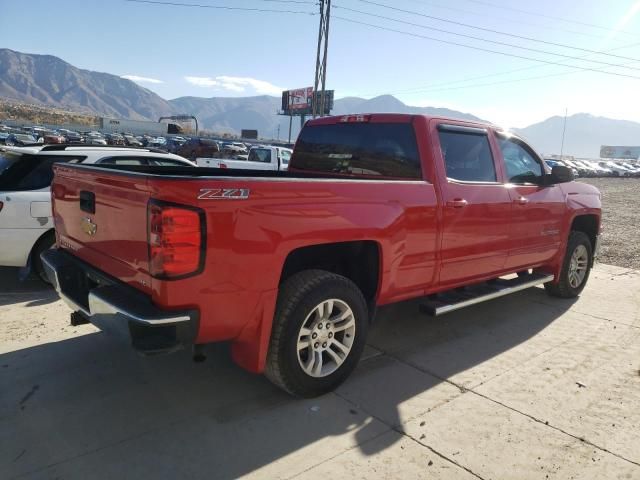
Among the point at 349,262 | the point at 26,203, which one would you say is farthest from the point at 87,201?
the point at 26,203

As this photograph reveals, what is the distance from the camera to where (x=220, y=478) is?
Answer: 2498 millimetres

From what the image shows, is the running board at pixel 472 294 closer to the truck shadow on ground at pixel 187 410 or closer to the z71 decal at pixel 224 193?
the truck shadow on ground at pixel 187 410

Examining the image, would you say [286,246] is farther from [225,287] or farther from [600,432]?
[600,432]

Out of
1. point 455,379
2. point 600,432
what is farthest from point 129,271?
point 600,432

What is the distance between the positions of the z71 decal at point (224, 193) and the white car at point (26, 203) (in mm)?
3668

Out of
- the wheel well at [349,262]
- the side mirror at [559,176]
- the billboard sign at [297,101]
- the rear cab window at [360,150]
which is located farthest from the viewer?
the billboard sign at [297,101]

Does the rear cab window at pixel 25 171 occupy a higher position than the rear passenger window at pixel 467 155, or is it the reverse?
the rear passenger window at pixel 467 155

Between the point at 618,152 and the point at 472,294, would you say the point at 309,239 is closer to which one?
the point at 472,294

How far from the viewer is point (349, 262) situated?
3719 mm

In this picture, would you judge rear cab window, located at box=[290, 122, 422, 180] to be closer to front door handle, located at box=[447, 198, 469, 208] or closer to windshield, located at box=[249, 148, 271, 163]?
front door handle, located at box=[447, 198, 469, 208]

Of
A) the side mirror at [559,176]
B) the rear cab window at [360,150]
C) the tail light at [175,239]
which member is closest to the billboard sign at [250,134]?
the rear cab window at [360,150]

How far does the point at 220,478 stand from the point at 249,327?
0.80m

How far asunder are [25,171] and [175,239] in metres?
3.79

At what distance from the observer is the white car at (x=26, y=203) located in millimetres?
5156
